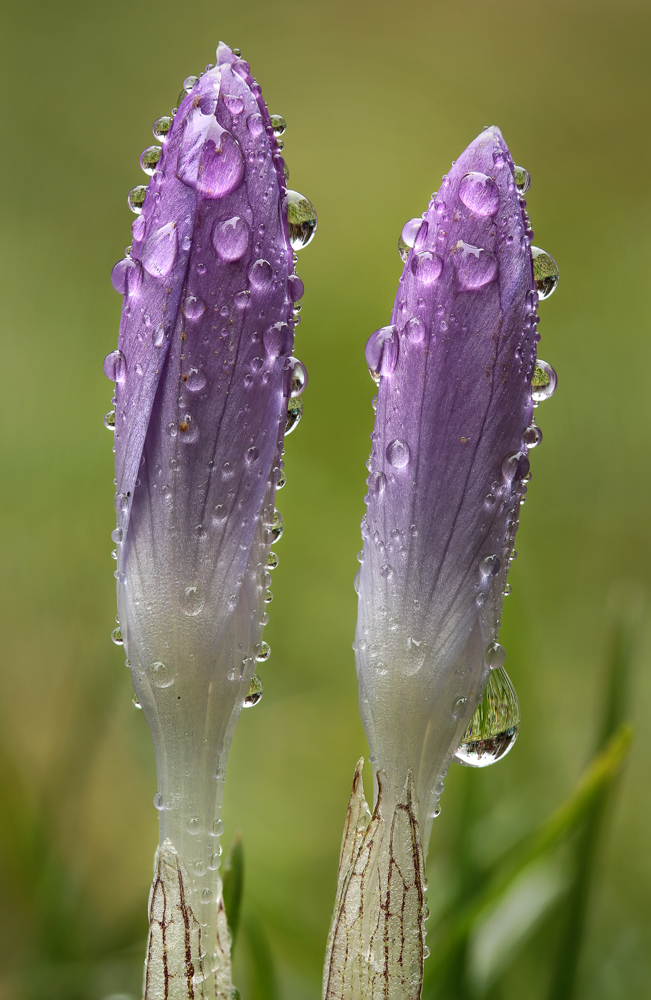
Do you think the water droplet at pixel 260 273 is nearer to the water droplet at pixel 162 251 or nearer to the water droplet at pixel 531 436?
Answer: the water droplet at pixel 162 251

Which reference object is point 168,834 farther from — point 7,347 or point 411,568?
point 7,347

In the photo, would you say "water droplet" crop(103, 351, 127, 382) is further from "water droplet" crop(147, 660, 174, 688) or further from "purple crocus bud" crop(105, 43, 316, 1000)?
"water droplet" crop(147, 660, 174, 688)

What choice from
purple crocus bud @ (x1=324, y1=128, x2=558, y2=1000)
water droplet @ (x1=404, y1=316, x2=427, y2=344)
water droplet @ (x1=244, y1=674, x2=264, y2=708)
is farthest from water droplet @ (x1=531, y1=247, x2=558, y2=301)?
water droplet @ (x1=244, y1=674, x2=264, y2=708)

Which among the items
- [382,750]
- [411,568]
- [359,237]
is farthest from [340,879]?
[359,237]

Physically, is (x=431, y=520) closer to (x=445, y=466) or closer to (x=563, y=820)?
(x=445, y=466)

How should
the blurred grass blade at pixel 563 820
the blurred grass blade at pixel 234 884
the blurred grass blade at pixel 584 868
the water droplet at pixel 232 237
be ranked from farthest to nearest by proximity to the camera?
the blurred grass blade at pixel 584 868 < the blurred grass blade at pixel 563 820 < the blurred grass blade at pixel 234 884 < the water droplet at pixel 232 237

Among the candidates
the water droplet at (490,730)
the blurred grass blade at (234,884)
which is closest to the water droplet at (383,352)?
the water droplet at (490,730)
